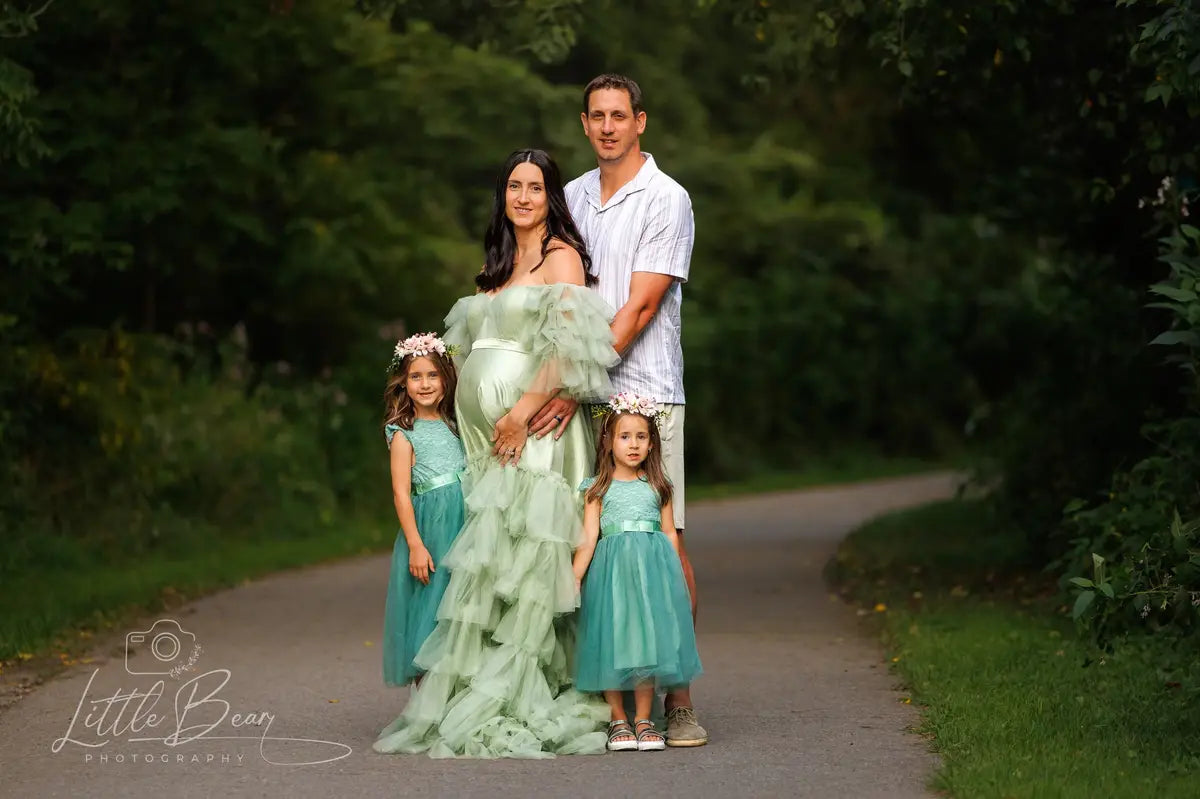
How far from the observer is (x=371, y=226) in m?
18.6

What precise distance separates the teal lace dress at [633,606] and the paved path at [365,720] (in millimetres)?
330

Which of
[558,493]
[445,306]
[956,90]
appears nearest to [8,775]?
[558,493]

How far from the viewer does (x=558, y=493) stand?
7637 millimetres

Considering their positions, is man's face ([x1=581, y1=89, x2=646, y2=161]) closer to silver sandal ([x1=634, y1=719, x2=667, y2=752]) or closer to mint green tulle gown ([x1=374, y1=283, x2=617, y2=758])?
mint green tulle gown ([x1=374, y1=283, x2=617, y2=758])

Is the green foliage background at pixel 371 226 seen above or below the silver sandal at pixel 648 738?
above

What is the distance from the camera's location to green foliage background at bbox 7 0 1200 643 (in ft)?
35.1

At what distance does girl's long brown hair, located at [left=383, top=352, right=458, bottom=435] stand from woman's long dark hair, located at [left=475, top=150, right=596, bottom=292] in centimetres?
40

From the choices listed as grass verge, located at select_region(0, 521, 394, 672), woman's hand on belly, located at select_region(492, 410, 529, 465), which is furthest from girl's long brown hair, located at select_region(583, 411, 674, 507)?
grass verge, located at select_region(0, 521, 394, 672)

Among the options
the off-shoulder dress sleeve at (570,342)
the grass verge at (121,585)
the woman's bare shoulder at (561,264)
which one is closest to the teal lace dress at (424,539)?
the off-shoulder dress sleeve at (570,342)

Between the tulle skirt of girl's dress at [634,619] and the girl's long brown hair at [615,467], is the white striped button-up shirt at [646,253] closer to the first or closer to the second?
the girl's long brown hair at [615,467]

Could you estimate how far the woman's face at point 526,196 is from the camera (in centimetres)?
767

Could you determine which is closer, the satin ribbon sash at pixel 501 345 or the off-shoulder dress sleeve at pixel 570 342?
the off-shoulder dress sleeve at pixel 570 342

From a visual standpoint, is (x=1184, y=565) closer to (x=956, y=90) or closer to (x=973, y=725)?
(x=973, y=725)

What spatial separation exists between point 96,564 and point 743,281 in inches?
641
